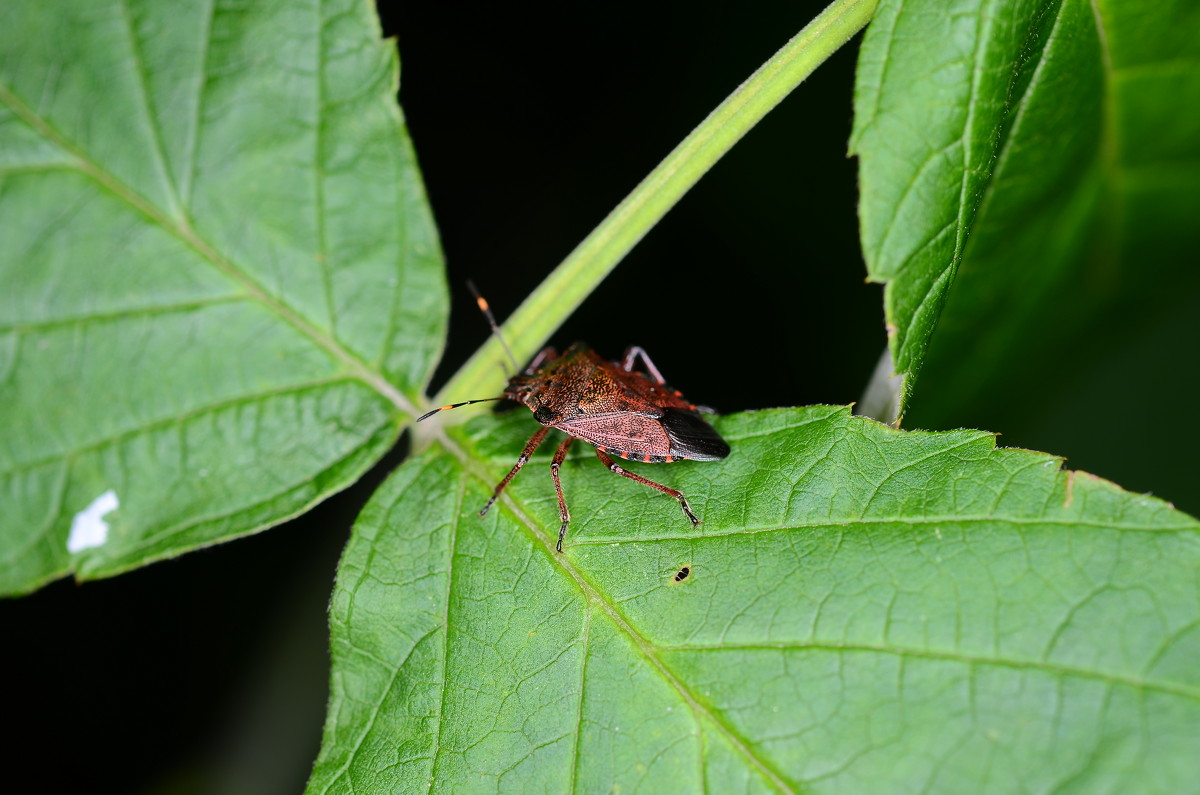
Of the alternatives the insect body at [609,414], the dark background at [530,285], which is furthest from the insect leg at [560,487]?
the dark background at [530,285]

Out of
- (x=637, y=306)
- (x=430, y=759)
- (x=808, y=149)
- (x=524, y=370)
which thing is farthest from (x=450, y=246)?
(x=430, y=759)

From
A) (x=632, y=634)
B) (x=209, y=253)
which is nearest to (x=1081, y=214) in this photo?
(x=632, y=634)

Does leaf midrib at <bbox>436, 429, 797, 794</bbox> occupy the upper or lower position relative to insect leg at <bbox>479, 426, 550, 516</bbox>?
lower

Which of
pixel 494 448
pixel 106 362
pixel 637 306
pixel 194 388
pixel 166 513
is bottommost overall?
pixel 637 306

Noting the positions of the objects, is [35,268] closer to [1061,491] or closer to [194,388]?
[194,388]

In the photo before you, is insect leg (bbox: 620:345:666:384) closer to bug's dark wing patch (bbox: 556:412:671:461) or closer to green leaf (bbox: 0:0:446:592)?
bug's dark wing patch (bbox: 556:412:671:461)

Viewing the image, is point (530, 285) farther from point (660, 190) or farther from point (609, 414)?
point (660, 190)

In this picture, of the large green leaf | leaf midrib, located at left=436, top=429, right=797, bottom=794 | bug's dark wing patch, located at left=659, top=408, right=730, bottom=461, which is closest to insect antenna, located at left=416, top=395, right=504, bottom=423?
leaf midrib, located at left=436, top=429, right=797, bottom=794
